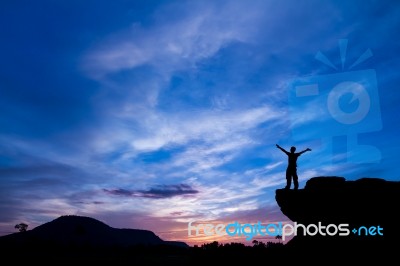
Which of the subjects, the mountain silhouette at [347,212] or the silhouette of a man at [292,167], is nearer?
the mountain silhouette at [347,212]

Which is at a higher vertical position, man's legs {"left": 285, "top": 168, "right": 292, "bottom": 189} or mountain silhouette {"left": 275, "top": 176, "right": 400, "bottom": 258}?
man's legs {"left": 285, "top": 168, "right": 292, "bottom": 189}

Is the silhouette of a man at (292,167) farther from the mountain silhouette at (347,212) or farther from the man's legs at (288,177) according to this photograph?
the mountain silhouette at (347,212)

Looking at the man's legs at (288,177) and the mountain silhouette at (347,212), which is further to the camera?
the man's legs at (288,177)

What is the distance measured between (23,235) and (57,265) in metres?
162

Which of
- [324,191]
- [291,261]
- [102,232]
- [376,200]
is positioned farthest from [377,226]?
[102,232]

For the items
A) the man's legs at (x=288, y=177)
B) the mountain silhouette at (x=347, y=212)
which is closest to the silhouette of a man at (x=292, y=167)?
the man's legs at (x=288, y=177)

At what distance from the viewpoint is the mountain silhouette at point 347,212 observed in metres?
15.9

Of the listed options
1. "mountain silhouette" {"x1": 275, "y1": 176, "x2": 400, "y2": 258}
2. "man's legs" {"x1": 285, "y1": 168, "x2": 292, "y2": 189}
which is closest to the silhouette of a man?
"man's legs" {"x1": 285, "y1": 168, "x2": 292, "y2": 189}

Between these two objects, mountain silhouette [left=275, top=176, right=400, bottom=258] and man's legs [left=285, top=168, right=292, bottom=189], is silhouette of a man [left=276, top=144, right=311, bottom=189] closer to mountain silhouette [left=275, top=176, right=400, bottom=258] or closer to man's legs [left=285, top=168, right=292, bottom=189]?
man's legs [left=285, top=168, right=292, bottom=189]

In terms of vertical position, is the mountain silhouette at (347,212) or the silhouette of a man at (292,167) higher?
the silhouette of a man at (292,167)

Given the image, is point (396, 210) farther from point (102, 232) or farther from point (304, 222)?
point (102, 232)

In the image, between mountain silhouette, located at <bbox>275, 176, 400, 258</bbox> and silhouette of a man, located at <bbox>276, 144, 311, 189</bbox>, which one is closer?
mountain silhouette, located at <bbox>275, 176, 400, 258</bbox>

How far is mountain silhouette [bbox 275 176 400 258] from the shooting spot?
15.9m

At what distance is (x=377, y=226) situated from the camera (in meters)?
16.2
